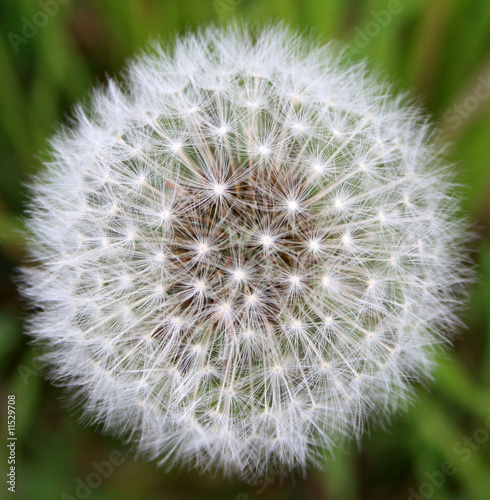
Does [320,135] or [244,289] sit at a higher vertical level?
[320,135]

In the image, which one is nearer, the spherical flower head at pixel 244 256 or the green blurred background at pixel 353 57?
the spherical flower head at pixel 244 256

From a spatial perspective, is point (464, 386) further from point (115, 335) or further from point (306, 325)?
point (115, 335)

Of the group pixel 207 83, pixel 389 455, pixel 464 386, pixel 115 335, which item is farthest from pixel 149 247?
pixel 389 455

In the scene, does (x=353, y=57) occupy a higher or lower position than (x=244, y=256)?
higher

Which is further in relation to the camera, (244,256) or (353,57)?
(353,57)
